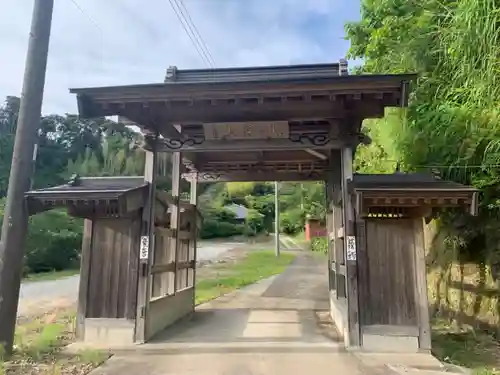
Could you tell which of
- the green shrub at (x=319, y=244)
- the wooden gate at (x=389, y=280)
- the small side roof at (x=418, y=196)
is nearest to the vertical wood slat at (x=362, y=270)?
the wooden gate at (x=389, y=280)

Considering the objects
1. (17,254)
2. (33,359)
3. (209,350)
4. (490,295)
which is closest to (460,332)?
(490,295)

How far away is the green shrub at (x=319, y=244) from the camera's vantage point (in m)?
28.0

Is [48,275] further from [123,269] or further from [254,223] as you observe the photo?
[254,223]

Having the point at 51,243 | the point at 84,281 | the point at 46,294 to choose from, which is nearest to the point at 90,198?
the point at 84,281

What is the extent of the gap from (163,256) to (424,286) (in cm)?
406

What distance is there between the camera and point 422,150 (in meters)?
6.99

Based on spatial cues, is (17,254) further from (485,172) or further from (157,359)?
(485,172)

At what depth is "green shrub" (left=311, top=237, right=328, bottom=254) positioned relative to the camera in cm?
2800

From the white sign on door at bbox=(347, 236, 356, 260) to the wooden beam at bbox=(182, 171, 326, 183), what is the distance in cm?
359

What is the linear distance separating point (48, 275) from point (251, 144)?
14864 mm

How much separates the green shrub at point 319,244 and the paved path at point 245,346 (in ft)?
61.0

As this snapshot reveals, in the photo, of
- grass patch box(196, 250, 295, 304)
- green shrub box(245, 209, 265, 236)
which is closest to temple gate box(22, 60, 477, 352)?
grass patch box(196, 250, 295, 304)

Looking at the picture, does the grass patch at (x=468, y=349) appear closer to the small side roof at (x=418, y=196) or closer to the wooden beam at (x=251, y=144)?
the small side roof at (x=418, y=196)

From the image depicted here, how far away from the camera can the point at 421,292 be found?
5211 mm
